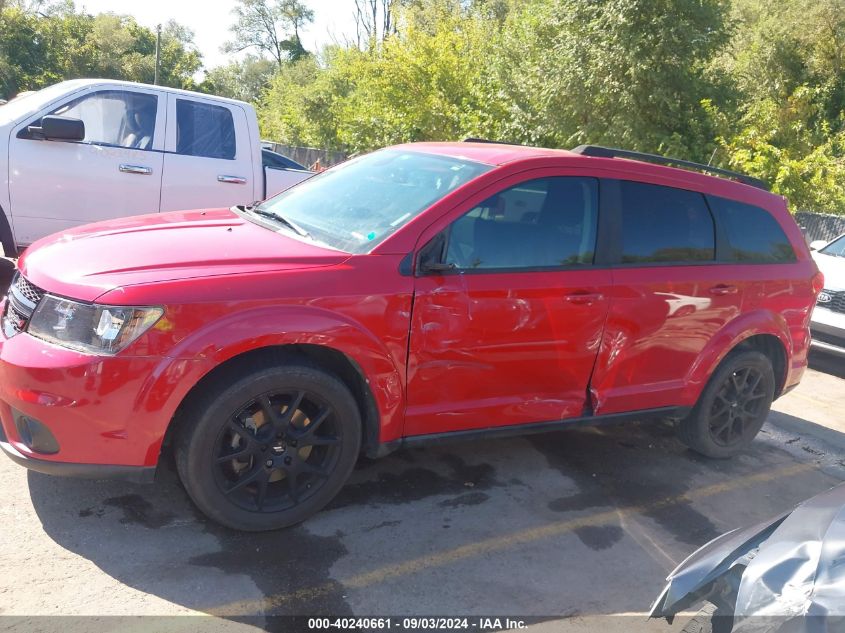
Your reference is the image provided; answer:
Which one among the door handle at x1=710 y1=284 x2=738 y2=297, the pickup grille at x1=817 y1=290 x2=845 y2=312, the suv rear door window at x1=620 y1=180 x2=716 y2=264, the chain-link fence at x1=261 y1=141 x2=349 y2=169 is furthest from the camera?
the chain-link fence at x1=261 y1=141 x2=349 y2=169

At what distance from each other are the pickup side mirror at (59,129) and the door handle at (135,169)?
0.45m

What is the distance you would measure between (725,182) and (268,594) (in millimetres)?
3756

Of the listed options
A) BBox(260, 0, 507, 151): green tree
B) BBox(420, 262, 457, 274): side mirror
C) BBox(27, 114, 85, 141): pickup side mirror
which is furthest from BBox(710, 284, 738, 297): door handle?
BBox(260, 0, 507, 151): green tree

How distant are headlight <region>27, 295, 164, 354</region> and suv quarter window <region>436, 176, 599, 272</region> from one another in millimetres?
1401

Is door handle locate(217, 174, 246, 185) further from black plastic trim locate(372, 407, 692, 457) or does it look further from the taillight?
the taillight

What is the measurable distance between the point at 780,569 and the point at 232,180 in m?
6.17

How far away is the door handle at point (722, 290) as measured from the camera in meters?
4.50

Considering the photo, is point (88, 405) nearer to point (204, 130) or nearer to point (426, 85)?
point (204, 130)

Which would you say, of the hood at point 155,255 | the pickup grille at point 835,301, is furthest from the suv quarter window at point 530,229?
the pickup grille at point 835,301

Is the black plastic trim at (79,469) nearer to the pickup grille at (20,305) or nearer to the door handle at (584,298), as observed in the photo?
the pickup grille at (20,305)

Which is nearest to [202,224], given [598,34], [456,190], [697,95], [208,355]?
[208,355]

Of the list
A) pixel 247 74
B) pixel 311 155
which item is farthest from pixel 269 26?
pixel 311 155

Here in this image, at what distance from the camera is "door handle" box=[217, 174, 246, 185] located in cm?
710

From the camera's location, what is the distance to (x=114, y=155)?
6.56 metres
